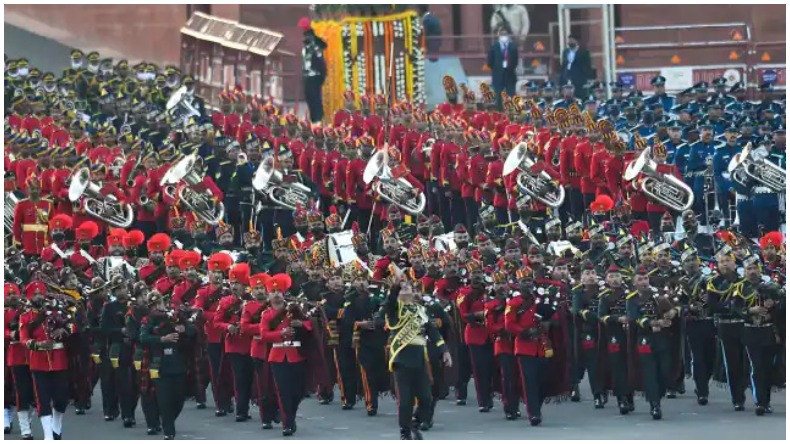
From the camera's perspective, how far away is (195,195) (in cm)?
3070

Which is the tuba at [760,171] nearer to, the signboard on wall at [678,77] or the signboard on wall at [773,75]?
the signboard on wall at [773,75]

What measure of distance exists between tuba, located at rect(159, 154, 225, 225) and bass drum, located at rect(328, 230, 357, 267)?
245 centimetres

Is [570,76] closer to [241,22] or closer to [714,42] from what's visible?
[714,42]

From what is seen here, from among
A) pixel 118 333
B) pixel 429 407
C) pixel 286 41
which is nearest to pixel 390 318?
pixel 429 407

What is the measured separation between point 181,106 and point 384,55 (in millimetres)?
3294

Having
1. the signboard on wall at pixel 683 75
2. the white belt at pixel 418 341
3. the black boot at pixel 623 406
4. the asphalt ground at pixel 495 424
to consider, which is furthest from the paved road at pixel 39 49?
the white belt at pixel 418 341

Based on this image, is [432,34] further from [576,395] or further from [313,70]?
[576,395]

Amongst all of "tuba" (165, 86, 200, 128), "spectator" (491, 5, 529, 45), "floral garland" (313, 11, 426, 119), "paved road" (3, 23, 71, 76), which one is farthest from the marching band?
"paved road" (3, 23, 71, 76)

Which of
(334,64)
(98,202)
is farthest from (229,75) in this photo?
(98,202)

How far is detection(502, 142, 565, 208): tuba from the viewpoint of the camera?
29.9 m

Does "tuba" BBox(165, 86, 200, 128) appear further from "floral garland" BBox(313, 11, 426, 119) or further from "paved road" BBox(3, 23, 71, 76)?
"paved road" BBox(3, 23, 71, 76)

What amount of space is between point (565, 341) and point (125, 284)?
13.5 ft

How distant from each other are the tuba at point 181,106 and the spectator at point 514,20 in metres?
5.82

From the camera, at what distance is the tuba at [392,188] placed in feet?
99.8
